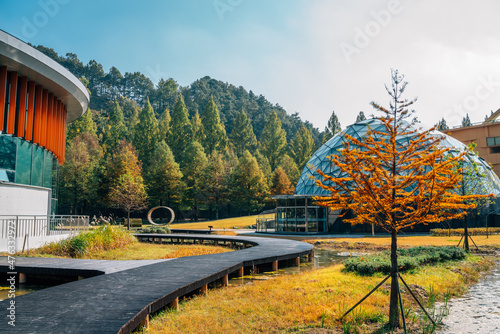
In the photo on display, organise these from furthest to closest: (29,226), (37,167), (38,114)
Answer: (37,167)
(38,114)
(29,226)

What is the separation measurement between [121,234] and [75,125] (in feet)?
191

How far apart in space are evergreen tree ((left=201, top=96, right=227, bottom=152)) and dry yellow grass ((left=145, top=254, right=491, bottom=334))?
6926cm

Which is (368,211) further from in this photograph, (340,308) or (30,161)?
(30,161)

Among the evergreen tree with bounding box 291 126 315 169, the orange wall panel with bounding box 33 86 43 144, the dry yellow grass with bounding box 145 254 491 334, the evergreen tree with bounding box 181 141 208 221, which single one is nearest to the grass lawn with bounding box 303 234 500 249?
the dry yellow grass with bounding box 145 254 491 334

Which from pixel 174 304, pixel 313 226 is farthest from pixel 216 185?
pixel 174 304

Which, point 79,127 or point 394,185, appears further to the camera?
point 79,127

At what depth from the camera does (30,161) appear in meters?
19.4

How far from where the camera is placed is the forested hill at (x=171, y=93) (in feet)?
428

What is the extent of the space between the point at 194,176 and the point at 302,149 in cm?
2680

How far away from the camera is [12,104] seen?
1684cm

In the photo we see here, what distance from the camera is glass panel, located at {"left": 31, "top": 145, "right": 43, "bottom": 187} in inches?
781

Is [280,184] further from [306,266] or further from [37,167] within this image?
[306,266]

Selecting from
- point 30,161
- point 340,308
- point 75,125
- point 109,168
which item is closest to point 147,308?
point 340,308

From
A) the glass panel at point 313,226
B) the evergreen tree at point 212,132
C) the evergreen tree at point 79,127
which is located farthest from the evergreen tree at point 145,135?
the glass panel at point 313,226
